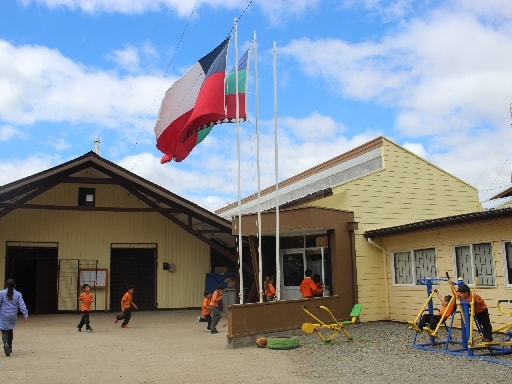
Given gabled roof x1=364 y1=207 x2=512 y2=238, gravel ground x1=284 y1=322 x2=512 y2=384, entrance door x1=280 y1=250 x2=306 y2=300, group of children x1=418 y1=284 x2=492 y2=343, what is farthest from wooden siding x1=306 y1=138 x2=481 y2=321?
group of children x1=418 y1=284 x2=492 y2=343

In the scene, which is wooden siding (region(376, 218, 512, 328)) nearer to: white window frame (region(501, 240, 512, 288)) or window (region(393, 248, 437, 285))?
white window frame (region(501, 240, 512, 288))

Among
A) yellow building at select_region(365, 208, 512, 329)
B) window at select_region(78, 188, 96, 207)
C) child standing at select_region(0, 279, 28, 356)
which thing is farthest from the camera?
window at select_region(78, 188, 96, 207)

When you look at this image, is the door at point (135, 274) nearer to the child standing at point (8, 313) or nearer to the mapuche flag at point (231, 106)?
the mapuche flag at point (231, 106)

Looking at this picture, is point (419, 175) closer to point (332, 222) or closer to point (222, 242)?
point (332, 222)

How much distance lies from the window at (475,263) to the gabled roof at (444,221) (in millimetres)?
807

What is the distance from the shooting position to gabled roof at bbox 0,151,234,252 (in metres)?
18.5

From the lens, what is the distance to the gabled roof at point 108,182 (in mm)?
18547

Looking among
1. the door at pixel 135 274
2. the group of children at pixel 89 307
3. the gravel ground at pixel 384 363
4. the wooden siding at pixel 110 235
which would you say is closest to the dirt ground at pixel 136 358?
the group of children at pixel 89 307

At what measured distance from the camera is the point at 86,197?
21.7 m

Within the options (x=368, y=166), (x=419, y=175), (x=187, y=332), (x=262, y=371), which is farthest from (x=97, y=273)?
(x=262, y=371)

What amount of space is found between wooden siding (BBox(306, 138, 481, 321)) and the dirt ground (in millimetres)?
4467

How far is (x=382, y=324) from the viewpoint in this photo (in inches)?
582

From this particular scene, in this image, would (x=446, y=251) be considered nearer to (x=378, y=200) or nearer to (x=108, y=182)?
(x=378, y=200)

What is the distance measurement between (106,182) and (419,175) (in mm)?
10960
